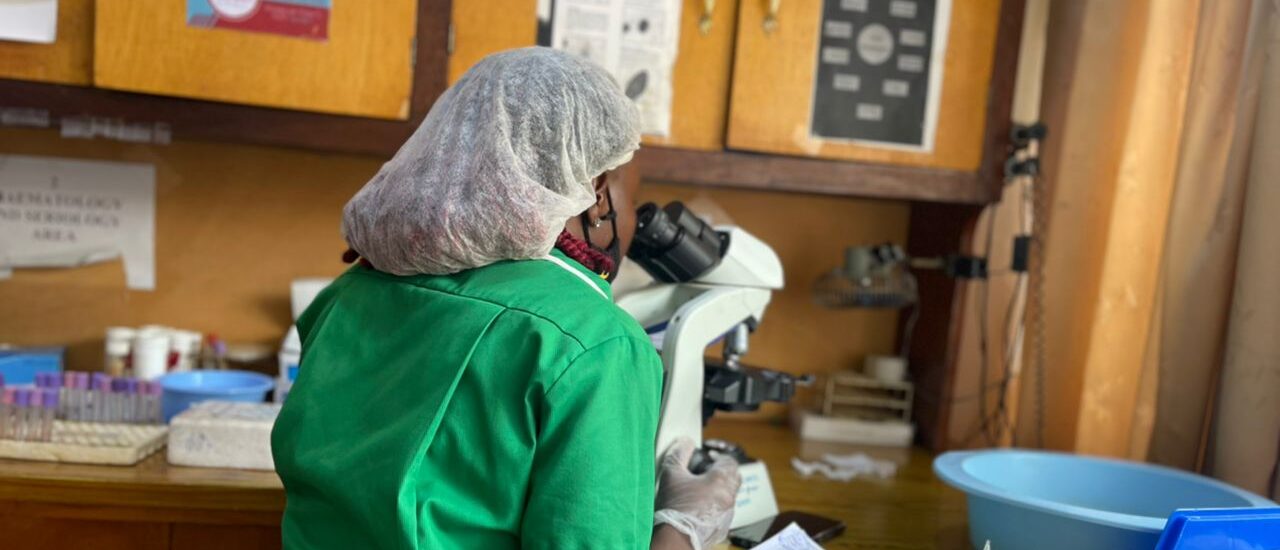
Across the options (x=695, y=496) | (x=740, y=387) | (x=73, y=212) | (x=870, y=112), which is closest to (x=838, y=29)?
(x=870, y=112)

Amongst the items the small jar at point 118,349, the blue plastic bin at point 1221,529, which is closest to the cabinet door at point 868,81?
the blue plastic bin at point 1221,529

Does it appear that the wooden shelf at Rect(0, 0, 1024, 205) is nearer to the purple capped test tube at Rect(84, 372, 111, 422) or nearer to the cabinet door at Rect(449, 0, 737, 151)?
the cabinet door at Rect(449, 0, 737, 151)

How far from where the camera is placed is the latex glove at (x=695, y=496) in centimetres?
116

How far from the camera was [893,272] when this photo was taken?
2016mm

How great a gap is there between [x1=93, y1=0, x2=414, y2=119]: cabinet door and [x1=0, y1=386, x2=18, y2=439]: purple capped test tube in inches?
19.3

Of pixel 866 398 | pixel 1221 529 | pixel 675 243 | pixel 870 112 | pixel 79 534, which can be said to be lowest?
pixel 79 534

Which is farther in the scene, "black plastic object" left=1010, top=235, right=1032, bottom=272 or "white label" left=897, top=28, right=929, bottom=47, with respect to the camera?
"black plastic object" left=1010, top=235, right=1032, bottom=272

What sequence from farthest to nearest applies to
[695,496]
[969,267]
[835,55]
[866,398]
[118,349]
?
[866,398]
[969,267]
[118,349]
[835,55]
[695,496]

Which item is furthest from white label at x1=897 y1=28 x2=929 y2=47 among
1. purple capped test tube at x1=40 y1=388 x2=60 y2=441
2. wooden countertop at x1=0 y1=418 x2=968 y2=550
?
purple capped test tube at x1=40 y1=388 x2=60 y2=441

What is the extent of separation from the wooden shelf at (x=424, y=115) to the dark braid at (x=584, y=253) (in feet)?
1.29

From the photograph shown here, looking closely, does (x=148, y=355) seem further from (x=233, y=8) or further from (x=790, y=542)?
(x=790, y=542)

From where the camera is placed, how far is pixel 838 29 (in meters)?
1.69

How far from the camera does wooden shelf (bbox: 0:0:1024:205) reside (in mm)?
1554

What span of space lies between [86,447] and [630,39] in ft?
3.40
